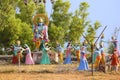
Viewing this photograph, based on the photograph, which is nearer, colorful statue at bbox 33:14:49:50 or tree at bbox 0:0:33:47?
colorful statue at bbox 33:14:49:50

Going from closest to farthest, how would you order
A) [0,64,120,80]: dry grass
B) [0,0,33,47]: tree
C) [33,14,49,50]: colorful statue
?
[0,64,120,80]: dry grass < [33,14,49,50]: colorful statue < [0,0,33,47]: tree

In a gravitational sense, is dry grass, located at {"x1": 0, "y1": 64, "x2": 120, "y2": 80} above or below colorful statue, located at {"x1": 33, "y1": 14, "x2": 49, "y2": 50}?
below

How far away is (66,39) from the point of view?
107 ft

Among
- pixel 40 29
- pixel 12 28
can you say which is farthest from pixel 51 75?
pixel 12 28

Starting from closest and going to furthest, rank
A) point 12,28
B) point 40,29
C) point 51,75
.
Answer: point 51,75, point 40,29, point 12,28

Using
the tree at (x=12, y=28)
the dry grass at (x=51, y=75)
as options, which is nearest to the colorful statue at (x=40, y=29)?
the dry grass at (x=51, y=75)

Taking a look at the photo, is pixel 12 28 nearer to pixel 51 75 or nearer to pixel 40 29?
pixel 40 29

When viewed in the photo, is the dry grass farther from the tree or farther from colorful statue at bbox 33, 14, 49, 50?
the tree

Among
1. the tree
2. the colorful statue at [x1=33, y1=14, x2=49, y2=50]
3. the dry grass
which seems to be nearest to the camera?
the dry grass

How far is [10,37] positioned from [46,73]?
12.5 metres

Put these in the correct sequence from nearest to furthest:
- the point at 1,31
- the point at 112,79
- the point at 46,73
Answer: the point at 112,79 → the point at 46,73 → the point at 1,31

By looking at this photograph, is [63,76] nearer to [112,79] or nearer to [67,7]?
[112,79]

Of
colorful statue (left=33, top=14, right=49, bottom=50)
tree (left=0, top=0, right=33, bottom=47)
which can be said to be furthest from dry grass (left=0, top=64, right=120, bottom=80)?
tree (left=0, top=0, right=33, bottom=47)

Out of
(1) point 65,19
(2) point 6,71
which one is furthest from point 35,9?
(2) point 6,71
